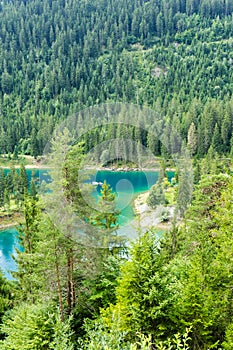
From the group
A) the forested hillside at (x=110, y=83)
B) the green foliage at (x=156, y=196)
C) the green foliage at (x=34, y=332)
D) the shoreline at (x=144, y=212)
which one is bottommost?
the green foliage at (x=34, y=332)

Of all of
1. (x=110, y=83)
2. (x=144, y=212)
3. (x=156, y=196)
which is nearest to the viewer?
(x=144, y=212)

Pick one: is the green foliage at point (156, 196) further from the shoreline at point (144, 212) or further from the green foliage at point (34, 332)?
the green foliage at point (34, 332)

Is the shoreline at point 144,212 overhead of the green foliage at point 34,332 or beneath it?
overhead

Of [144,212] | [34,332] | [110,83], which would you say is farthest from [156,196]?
[110,83]

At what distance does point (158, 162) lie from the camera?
2283cm

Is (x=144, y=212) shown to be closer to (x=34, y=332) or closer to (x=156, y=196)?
(x=156, y=196)

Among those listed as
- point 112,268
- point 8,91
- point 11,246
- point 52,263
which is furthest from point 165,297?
point 8,91

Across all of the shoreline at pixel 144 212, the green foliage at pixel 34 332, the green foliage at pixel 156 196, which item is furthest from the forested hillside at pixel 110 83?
the green foliage at pixel 34 332

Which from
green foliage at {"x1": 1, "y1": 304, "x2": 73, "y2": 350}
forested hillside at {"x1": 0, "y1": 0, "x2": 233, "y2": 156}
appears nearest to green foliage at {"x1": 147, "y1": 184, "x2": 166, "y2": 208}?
green foliage at {"x1": 1, "y1": 304, "x2": 73, "y2": 350}

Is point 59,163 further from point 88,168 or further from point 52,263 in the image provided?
point 52,263

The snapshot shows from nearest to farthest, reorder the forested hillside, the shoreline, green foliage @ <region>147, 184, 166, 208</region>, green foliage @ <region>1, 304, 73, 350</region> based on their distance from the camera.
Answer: green foliage @ <region>1, 304, 73, 350</region> < the shoreline < green foliage @ <region>147, 184, 166, 208</region> < the forested hillside

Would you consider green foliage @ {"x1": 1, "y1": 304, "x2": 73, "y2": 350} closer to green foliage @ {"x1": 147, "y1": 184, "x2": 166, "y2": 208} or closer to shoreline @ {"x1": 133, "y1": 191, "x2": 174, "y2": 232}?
shoreline @ {"x1": 133, "y1": 191, "x2": 174, "y2": 232}

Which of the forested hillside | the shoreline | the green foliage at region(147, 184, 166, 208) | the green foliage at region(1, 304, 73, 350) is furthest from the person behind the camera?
the forested hillside

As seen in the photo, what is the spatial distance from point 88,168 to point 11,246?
142 feet
